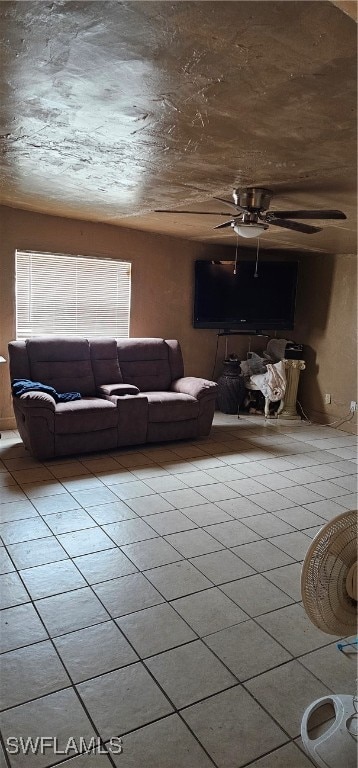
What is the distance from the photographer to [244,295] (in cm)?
617

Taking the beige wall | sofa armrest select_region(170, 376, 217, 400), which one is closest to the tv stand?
the beige wall

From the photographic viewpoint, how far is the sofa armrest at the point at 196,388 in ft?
16.6

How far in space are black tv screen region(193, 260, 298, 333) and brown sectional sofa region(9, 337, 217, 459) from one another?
0.78 metres

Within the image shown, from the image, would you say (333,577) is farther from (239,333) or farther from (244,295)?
(239,333)

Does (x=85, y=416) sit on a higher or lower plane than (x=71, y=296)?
lower

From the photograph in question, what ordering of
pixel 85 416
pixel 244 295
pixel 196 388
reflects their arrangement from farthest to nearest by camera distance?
pixel 244 295, pixel 196 388, pixel 85 416

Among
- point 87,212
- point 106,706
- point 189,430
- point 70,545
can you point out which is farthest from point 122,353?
point 106,706

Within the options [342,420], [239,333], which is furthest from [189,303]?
[342,420]

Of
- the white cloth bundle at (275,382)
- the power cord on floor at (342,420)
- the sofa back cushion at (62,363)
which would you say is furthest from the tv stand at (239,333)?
the sofa back cushion at (62,363)

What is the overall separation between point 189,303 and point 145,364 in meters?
1.23

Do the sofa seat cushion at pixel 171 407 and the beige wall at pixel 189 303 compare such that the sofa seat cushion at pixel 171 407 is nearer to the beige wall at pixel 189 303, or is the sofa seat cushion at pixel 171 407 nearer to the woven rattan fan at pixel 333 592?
the beige wall at pixel 189 303

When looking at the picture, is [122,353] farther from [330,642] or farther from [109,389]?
[330,642]

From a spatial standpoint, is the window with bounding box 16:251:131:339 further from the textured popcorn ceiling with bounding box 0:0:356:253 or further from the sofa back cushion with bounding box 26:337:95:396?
the textured popcorn ceiling with bounding box 0:0:356:253

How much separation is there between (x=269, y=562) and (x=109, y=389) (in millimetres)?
2542
